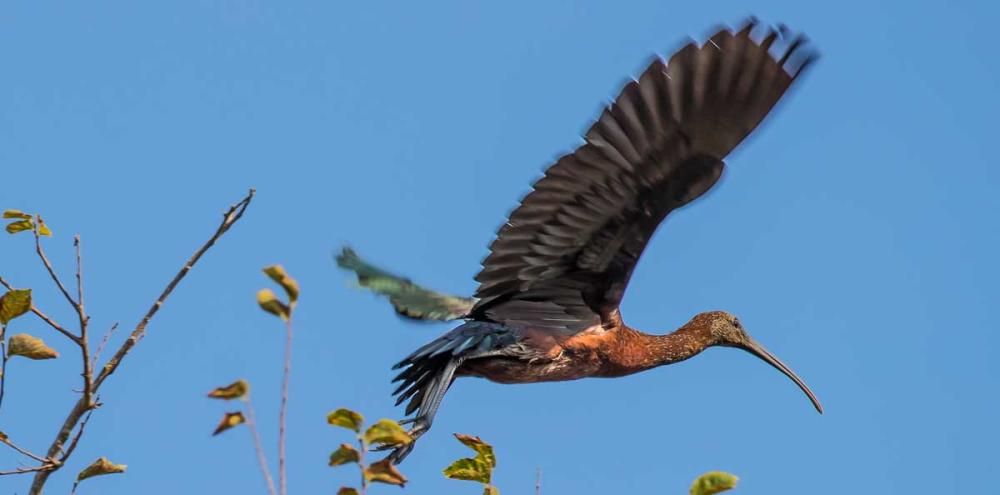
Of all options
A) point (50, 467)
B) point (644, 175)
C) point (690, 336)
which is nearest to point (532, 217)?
point (644, 175)

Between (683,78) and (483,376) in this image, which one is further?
(483,376)

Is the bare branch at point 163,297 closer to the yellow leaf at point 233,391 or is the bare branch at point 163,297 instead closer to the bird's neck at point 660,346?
the yellow leaf at point 233,391

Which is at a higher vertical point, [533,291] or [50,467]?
[533,291]

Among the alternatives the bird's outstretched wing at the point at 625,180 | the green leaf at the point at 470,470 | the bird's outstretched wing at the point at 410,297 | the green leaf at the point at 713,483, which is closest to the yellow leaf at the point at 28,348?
the green leaf at the point at 470,470

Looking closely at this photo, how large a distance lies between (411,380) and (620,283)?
127cm

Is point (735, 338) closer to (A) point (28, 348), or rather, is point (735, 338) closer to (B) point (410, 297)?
(B) point (410, 297)

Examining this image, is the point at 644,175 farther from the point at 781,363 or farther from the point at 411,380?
the point at 781,363

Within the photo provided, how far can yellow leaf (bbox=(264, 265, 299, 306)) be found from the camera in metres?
3.43

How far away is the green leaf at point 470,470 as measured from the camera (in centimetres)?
438

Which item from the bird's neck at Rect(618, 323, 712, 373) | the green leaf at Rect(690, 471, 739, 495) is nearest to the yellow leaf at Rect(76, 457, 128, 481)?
the green leaf at Rect(690, 471, 739, 495)

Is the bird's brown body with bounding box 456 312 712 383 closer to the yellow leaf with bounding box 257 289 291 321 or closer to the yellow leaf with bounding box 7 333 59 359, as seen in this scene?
the yellow leaf with bounding box 7 333 59 359

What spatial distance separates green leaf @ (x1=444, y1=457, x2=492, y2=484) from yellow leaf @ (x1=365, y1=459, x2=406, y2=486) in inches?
28.5

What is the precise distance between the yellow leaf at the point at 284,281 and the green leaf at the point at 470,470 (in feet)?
3.75

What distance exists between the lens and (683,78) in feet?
20.0
